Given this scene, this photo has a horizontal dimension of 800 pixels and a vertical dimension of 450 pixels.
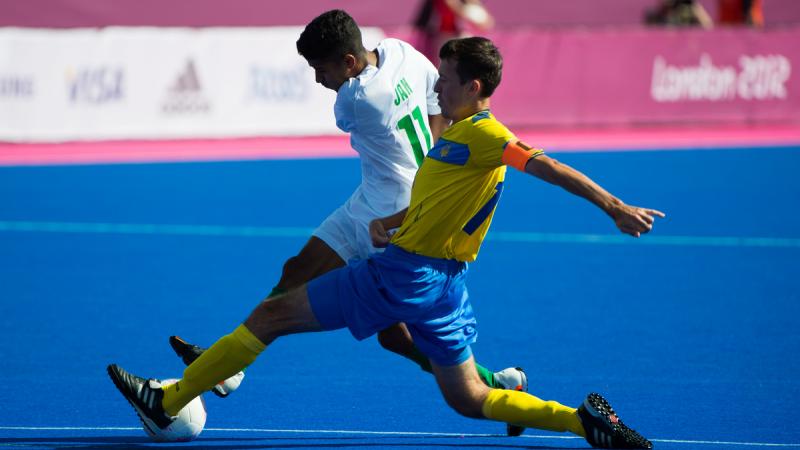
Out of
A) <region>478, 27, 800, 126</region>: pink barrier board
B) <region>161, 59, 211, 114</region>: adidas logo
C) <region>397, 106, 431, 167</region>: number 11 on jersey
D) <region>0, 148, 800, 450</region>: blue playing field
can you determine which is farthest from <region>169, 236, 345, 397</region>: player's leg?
<region>478, 27, 800, 126</region>: pink barrier board

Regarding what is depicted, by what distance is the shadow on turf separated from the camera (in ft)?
18.9

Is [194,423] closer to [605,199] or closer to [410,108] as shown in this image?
[410,108]

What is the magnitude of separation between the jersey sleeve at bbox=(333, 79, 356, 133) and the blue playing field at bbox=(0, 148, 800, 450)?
56.0 inches

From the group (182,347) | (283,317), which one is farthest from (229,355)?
(182,347)

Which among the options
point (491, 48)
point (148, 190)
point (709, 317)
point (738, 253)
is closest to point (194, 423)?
point (491, 48)

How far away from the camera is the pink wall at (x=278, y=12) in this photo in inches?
885

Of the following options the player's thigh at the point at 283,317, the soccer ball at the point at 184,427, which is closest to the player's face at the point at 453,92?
the player's thigh at the point at 283,317

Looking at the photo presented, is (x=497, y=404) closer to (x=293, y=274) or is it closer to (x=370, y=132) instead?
(x=293, y=274)

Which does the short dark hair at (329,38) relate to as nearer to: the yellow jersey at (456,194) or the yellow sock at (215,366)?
the yellow jersey at (456,194)

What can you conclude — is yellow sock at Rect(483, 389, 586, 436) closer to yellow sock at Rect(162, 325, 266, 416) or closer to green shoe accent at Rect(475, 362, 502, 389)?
green shoe accent at Rect(475, 362, 502, 389)

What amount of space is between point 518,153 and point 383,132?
3.94ft

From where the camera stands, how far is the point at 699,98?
65.0ft

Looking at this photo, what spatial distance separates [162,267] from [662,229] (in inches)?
185

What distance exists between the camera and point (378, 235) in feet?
18.5
